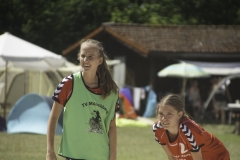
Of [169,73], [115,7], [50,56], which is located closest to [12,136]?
[50,56]

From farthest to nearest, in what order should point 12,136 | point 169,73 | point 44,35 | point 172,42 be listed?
point 44,35 → point 172,42 → point 169,73 → point 12,136

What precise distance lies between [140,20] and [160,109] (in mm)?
41811

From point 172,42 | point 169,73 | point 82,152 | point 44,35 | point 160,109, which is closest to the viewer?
point 82,152

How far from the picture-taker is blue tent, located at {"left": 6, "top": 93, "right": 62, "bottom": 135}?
1753cm

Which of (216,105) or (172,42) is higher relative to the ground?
(172,42)

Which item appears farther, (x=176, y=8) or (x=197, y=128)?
(x=176, y=8)

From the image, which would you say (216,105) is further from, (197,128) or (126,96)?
(197,128)

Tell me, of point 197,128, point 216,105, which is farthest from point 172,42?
point 197,128

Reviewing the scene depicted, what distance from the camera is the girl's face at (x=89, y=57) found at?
5613 mm

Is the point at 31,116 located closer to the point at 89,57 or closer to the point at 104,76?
the point at 104,76

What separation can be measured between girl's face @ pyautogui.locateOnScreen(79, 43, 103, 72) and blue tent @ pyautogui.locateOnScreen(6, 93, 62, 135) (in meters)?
11.8

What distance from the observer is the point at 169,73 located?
25.6 m

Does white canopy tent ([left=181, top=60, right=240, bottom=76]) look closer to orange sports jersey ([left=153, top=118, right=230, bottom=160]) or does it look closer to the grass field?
the grass field

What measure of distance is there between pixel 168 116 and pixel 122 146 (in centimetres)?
925
